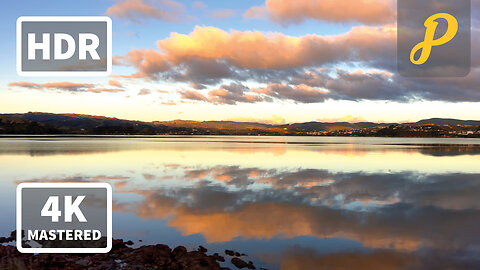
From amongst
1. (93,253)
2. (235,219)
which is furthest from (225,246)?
(93,253)

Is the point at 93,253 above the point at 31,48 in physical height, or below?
below

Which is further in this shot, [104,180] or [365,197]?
[104,180]

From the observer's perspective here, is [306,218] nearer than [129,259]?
No

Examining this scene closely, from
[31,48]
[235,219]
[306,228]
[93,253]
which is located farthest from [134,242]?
[31,48]

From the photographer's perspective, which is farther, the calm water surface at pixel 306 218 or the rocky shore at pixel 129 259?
the calm water surface at pixel 306 218

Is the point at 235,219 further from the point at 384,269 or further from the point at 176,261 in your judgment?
the point at 384,269

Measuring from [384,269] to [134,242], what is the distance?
9.01m

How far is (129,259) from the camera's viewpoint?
409 inches

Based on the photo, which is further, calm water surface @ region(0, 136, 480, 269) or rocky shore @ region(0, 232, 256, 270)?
calm water surface @ region(0, 136, 480, 269)

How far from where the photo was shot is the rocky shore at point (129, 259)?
988 cm

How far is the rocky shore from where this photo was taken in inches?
389

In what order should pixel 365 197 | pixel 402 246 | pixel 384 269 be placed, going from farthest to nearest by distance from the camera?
pixel 365 197, pixel 402 246, pixel 384 269

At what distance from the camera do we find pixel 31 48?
15797mm

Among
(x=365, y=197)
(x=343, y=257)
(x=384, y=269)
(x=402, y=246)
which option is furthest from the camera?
(x=365, y=197)
